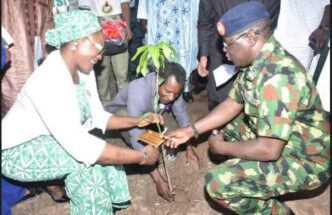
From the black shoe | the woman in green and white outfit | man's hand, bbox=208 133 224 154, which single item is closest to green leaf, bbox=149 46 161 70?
the woman in green and white outfit

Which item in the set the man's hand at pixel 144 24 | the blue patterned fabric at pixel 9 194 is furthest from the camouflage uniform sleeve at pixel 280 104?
the man's hand at pixel 144 24

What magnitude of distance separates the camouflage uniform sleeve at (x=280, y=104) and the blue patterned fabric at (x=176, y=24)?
6.04 feet

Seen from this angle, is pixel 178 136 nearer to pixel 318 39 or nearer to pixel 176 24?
pixel 176 24

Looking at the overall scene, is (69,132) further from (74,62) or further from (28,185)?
(28,185)

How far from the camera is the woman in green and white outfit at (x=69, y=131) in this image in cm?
216

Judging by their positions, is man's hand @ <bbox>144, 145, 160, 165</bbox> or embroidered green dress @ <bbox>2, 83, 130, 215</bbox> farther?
man's hand @ <bbox>144, 145, 160, 165</bbox>

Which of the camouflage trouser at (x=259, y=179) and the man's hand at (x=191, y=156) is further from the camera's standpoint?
the man's hand at (x=191, y=156)

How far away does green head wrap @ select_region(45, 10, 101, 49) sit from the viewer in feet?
7.03

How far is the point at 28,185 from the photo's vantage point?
2.94 m

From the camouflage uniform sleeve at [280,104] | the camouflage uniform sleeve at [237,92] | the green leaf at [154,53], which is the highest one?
the green leaf at [154,53]

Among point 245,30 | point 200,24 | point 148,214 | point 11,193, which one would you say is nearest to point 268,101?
point 245,30

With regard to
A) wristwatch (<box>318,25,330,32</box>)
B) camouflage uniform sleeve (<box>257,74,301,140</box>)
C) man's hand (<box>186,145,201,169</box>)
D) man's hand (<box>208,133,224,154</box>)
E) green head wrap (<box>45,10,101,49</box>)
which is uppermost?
green head wrap (<box>45,10,101,49</box>)

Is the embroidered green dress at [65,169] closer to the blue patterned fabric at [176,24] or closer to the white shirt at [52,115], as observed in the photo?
the white shirt at [52,115]

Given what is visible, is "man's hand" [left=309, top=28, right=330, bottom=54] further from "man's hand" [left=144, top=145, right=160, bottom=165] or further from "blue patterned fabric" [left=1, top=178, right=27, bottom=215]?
"blue patterned fabric" [left=1, top=178, right=27, bottom=215]
